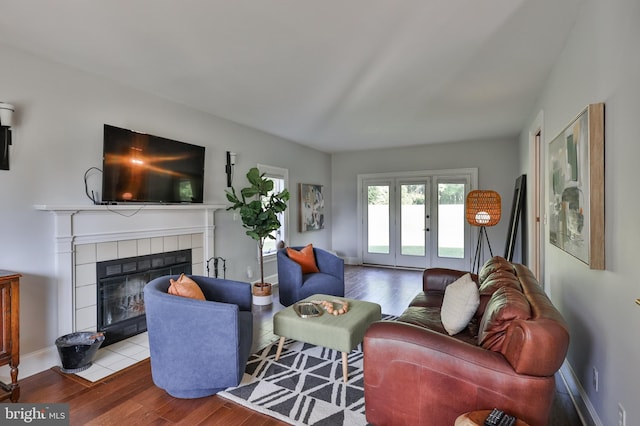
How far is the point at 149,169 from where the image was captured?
3398 mm

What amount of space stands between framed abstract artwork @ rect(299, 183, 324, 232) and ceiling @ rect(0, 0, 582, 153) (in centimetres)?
238

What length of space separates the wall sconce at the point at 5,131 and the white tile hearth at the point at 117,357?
66.2 inches

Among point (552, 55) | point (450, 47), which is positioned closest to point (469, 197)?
point (552, 55)

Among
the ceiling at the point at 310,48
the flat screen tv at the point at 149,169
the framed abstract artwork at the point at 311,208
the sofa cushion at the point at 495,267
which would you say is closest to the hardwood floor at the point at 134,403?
the sofa cushion at the point at 495,267

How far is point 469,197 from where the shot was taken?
4.86 meters

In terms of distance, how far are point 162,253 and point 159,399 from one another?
5.62ft

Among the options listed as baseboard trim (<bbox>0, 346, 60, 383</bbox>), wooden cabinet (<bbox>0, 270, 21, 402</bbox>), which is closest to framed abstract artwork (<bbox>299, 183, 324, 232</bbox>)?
baseboard trim (<bbox>0, 346, 60, 383</bbox>)

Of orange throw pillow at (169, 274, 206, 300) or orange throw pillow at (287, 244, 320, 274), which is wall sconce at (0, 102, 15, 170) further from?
orange throw pillow at (287, 244, 320, 274)

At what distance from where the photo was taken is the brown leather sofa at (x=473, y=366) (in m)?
1.38

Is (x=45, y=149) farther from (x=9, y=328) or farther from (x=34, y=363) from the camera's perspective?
(x=34, y=363)

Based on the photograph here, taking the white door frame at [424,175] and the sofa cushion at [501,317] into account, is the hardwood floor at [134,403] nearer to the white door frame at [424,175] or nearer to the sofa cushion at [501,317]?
the sofa cushion at [501,317]

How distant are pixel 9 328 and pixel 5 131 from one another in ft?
4.68

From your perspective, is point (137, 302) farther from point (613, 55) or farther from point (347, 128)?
point (613, 55)

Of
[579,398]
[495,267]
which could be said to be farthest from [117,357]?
[579,398]
